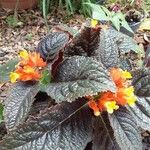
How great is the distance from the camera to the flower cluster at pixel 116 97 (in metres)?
1.31

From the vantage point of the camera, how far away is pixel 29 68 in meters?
1.40

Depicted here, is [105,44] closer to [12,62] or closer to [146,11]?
[12,62]

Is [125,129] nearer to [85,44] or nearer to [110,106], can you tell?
[110,106]

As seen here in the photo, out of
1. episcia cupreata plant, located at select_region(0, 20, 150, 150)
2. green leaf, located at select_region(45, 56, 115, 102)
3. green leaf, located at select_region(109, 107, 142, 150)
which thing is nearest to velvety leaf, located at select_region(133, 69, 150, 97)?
episcia cupreata plant, located at select_region(0, 20, 150, 150)

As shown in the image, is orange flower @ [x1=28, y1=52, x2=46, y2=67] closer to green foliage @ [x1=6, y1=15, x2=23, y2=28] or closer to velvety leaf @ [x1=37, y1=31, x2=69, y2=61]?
velvety leaf @ [x1=37, y1=31, x2=69, y2=61]

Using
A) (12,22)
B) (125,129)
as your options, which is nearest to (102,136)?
(125,129)

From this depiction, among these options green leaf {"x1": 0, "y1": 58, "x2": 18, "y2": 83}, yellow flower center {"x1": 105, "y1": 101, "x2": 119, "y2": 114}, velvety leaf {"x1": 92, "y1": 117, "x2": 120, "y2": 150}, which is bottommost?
velvety leaf {"x1": 92, "y1": 117, "x2": 120, "y2": 150}

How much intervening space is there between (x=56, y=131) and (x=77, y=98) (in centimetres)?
12

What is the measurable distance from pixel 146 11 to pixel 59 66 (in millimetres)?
1702

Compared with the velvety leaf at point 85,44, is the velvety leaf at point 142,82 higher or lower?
lower

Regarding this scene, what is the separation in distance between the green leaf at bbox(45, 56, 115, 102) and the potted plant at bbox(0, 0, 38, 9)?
67.5 inches

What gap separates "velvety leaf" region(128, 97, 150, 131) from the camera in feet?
4.58

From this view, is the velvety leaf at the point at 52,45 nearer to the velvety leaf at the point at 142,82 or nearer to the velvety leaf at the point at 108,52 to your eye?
the velvety leaf at the point at 108,52

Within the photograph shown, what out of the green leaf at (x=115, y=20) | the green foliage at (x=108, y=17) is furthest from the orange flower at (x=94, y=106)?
the green leaf at (x=115, y=20)
